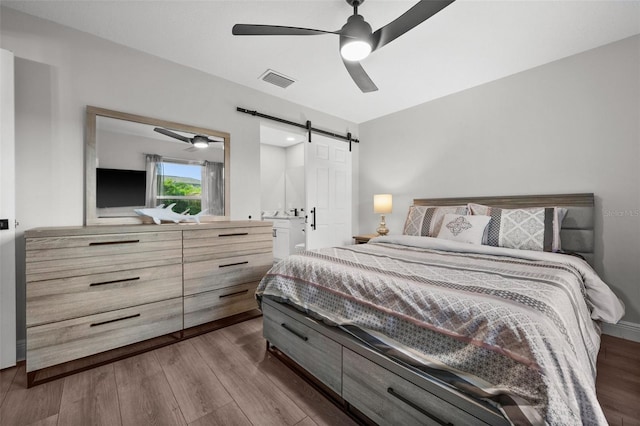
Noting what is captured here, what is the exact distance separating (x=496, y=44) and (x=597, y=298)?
2.11 metres

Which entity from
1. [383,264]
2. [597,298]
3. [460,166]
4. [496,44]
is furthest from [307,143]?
[597,298]

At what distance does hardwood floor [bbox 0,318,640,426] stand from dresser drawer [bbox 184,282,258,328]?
0.28 metres

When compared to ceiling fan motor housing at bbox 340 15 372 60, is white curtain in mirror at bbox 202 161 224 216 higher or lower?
lower

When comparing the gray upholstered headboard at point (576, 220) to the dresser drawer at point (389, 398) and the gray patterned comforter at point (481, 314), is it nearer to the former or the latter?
the gray patterned comforter at point (481, 314)

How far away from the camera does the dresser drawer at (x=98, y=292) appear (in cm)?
163

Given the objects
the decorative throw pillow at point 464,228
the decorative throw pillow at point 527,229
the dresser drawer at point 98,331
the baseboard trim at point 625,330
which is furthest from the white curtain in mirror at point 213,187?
the baseboard trim at point 625,330

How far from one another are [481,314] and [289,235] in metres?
4.07

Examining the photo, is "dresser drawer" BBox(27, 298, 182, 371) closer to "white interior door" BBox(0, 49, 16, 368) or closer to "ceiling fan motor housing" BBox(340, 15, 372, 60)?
"white interior door" BBox(0, 49, 16, 368)

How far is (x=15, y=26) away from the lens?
192cm

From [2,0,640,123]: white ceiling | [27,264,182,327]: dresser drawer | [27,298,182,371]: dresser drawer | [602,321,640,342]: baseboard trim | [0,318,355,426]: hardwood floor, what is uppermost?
[2,0,640,123]: white ceiling

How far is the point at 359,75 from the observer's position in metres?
2.12

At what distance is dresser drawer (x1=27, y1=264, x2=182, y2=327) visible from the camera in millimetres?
1628

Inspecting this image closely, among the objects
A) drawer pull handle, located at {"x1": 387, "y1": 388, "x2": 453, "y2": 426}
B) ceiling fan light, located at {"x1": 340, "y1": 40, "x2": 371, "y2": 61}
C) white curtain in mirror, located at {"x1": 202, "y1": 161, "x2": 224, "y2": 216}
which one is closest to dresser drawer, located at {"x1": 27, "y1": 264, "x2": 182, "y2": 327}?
white curtain in mirror, located at {"x1": 202, "y1": 161, "x2": 224, "y2": 216}

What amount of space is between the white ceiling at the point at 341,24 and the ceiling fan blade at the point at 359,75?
0.36 m
